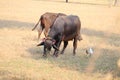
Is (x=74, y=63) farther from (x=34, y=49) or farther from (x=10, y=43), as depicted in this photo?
(x=10, y=43)

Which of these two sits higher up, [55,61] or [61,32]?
[61,32]

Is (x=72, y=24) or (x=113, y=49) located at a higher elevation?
(x=72, y=24)

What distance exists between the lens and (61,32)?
42.8 ft

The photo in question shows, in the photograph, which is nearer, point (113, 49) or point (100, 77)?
point (100, 77)

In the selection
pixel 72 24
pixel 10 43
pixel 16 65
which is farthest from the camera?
pixel 10 43

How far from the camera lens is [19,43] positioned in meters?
15.4

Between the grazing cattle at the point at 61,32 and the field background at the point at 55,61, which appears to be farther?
the grazing cattle at the point at 61,32

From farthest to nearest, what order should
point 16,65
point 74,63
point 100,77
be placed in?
point 74,63
point 16,65
point 100,77

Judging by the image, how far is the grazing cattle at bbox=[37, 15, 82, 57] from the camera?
12570mm

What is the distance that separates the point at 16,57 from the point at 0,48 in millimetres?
1583

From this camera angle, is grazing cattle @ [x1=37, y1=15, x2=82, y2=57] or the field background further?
grazing cattle @ [x1=37, y1=15, x2=82, y2=57]

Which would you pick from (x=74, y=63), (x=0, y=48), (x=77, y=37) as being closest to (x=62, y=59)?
(x=74, y=63)

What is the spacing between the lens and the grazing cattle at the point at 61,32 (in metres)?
12.6

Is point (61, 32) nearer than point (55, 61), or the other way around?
point (55, 61)
